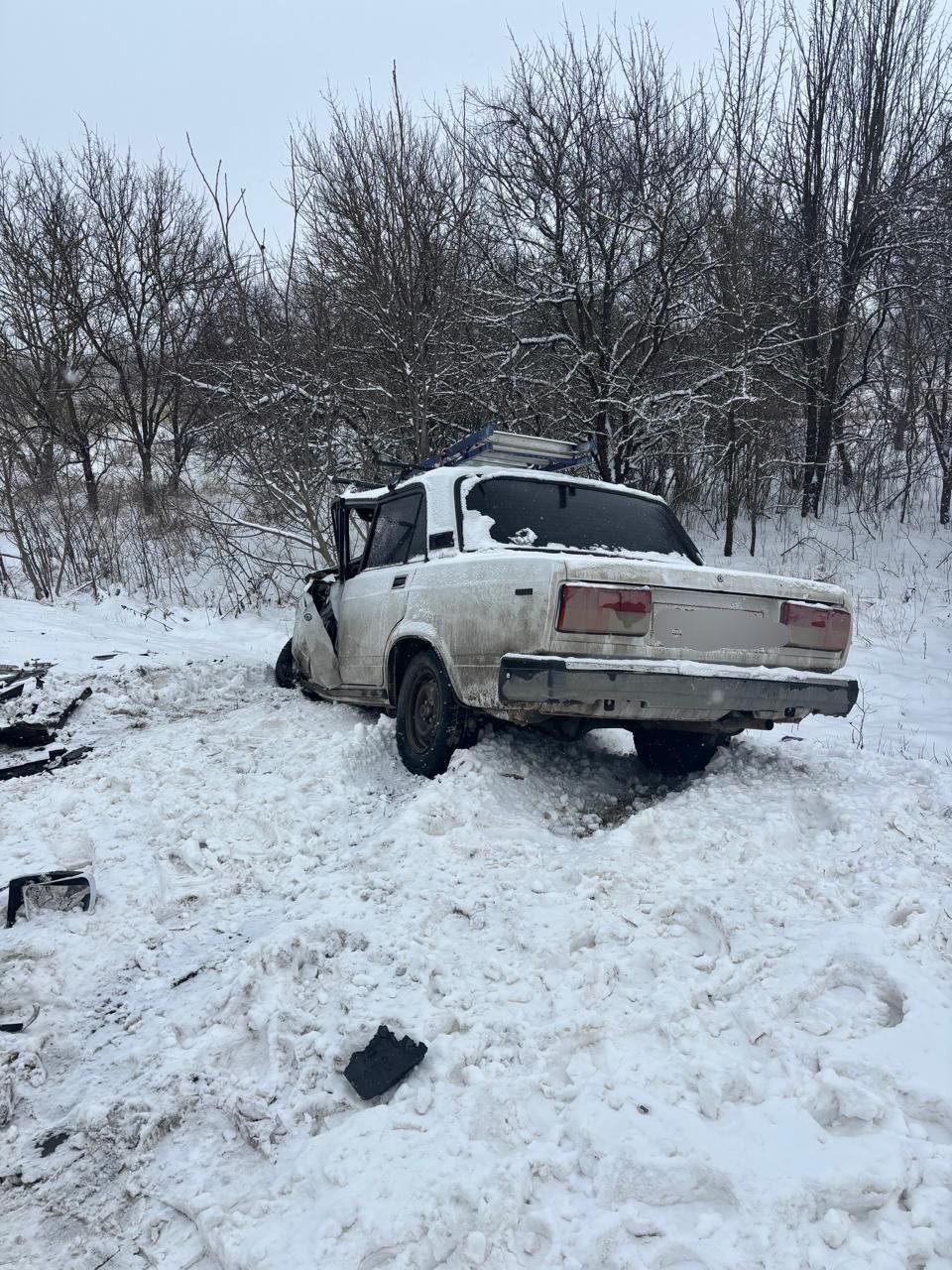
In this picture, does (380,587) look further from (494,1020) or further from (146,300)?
(146,300)

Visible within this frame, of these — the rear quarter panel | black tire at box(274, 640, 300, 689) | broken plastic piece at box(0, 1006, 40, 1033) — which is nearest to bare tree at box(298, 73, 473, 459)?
black tire at box(274, 640, 300, 689)

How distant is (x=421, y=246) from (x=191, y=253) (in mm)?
11445

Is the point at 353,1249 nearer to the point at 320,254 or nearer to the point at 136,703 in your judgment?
the point at 136,703

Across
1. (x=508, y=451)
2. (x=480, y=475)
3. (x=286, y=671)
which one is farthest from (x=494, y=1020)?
(x=286, y=671)

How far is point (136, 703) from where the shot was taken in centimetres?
620

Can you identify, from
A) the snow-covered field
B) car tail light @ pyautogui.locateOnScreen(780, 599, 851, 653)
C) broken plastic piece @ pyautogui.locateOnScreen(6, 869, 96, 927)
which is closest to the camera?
the snow-covered field

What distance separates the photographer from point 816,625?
12.9ft

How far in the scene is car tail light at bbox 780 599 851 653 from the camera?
152 inches

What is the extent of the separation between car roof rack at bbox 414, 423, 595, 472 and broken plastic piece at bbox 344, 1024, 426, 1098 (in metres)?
3.46

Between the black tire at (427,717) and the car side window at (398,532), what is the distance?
2.45 ft

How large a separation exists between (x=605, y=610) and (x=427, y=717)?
1363mm

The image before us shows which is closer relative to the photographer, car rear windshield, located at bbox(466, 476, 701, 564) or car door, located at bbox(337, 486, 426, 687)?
car rear windshield, located at bbox(466, 476, 701, 564)

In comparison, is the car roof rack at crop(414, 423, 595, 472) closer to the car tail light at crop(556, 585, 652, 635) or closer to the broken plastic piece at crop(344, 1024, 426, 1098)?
the car tail light at crop(556, 585, 652, 635)

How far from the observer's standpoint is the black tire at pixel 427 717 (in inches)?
158
